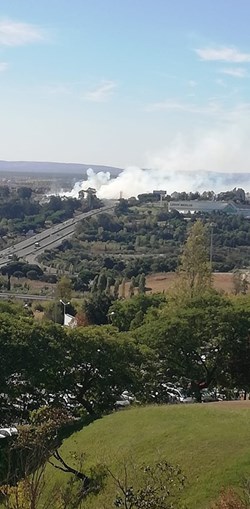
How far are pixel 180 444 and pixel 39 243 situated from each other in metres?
68.3

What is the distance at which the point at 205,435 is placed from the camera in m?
17.6

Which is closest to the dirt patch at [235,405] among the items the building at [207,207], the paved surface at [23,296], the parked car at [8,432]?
the parked car at [8,432]

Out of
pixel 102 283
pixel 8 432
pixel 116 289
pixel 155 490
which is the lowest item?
pixel 116 289

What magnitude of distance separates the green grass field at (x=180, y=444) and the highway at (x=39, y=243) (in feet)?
167

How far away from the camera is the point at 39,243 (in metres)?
84.6

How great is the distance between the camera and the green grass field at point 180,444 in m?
15.6

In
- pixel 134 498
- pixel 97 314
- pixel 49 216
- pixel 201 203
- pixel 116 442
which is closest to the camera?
pixel 134 498

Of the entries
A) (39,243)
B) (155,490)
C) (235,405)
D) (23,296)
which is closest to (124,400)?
(235,405)

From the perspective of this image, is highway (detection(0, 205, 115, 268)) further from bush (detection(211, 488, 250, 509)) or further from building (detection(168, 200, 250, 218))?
bush (detection(211, 488, 250, 509))

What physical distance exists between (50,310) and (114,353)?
76.5 ft

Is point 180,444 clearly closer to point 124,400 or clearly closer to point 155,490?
point 155,490

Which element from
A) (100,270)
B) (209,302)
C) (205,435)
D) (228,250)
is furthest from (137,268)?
(205,435)

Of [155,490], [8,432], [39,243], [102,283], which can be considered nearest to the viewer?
[155,490]

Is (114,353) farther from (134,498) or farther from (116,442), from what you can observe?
(134,498)
